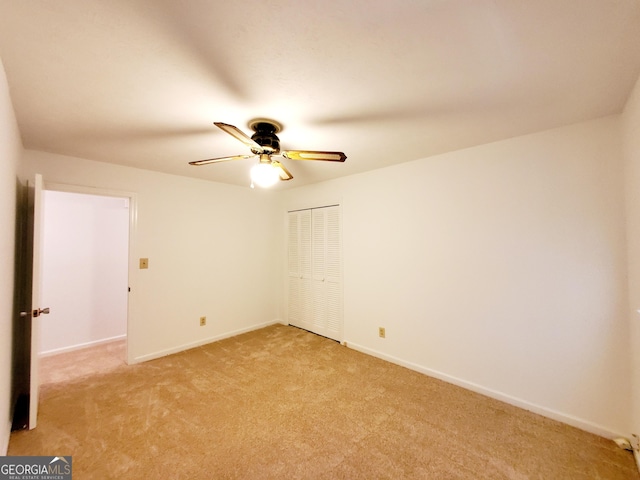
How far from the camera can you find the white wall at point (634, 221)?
158 centimetres

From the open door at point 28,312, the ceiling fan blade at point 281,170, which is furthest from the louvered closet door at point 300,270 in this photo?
the open door at point 28,312

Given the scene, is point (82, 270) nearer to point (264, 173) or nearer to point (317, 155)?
point (264, 173)

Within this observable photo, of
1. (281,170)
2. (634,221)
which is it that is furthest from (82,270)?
(634,221)

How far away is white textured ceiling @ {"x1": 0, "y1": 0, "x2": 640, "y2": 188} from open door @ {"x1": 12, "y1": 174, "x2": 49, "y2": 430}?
2.21 ft

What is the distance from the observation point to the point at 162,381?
2.64m

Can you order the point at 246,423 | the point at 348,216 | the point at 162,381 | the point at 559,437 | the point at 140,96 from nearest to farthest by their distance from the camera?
the point at 140,96 → the point at 559,437 → the point at 246,423 → the point at 162,381 → the point at 348,216

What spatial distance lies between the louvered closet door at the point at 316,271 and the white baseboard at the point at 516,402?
947mm

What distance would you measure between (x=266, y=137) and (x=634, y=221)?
2.51 metres

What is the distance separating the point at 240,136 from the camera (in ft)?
5.42

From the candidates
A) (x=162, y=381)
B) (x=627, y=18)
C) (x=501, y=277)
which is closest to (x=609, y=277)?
(x=501, y=277)

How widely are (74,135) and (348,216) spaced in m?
2.85

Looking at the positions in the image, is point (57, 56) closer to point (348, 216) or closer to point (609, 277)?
point (348, 216)

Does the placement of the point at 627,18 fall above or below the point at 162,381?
above

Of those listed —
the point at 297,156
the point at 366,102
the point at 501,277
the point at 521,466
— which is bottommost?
the point at 521,466
